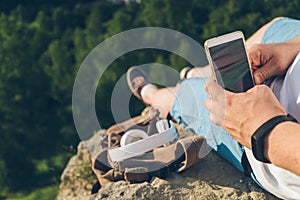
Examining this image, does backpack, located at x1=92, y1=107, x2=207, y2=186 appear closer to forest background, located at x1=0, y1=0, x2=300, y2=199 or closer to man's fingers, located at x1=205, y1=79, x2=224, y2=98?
man's fingers, located at x1=205, y1=79, x2=224, y2=98

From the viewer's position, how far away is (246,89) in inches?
50.7

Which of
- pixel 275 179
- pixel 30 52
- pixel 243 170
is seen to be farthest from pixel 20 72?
pixel 275 179

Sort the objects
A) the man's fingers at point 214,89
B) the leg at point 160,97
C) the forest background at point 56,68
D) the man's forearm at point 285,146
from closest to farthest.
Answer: the man's forearm at point 285,146, the man's fingers at point 214,89, the leg at point 160,97, the forest background at point 56,68

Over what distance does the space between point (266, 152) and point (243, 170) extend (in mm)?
386

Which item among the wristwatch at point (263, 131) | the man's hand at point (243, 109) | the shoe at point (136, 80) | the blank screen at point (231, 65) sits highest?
the shoe at point (136, 80)

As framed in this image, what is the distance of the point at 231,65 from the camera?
4.24ft

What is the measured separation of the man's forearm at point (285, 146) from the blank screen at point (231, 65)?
0.19m

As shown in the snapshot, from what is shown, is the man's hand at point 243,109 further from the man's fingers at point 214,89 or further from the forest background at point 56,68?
the forest background at point 56,68

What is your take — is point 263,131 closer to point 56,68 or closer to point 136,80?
point 136,80

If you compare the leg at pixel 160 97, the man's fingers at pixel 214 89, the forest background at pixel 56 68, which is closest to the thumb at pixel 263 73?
the man's fingers at pixel 214 89

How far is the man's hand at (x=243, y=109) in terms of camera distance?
3.78 ft

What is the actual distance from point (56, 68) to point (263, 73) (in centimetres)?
202

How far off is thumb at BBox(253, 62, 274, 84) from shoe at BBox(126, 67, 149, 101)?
1128 millimetres

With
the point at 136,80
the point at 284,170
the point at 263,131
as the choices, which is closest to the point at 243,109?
the point at 263,131
